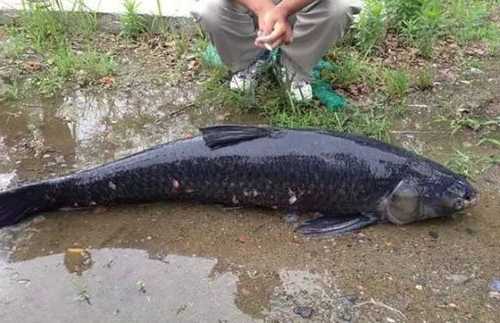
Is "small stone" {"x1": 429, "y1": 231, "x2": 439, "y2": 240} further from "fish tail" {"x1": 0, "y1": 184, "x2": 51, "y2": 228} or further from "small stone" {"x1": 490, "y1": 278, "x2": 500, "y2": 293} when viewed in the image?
"fish tail" {"x1": 0, "y1": 184, "x2": 51, "y2": 228}

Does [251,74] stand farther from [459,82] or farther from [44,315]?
[44,315]

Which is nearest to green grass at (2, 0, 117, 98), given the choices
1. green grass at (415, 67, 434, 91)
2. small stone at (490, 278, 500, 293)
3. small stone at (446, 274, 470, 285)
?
green grass at (415, 67, 434, 91)

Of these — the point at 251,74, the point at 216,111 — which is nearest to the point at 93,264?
the point at 216,111

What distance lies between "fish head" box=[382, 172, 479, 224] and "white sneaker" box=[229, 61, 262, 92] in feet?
5.52

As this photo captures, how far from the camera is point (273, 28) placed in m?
3.94

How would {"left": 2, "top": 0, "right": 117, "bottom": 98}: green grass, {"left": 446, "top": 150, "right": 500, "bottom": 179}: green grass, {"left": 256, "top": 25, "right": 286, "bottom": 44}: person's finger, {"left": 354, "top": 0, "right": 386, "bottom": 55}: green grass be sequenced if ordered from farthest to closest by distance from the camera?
{"left": 354, "top": 0, "right": 386, "bottom": 55}: green grass → {"left": 2, "top": 0, "right": 117, "bottom": 98}: green grass → {"left": 446, "top": 150, "right": 500, "bottom": 179}: green grass → {"left": 256, "top": 25, "right": 286, "bottom": 44}: person's finger

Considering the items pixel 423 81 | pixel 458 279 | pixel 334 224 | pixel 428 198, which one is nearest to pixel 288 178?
pixel 334 224

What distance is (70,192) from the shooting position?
3.58m

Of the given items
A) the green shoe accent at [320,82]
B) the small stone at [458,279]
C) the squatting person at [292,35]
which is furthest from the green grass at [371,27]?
the small stone at [458,279]

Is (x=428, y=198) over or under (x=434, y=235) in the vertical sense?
over

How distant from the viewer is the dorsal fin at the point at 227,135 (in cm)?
359

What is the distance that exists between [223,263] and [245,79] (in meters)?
1.92

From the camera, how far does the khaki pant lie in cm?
460

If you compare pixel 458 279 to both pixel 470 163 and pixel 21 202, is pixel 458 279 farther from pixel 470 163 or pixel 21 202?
pixel 21 202
